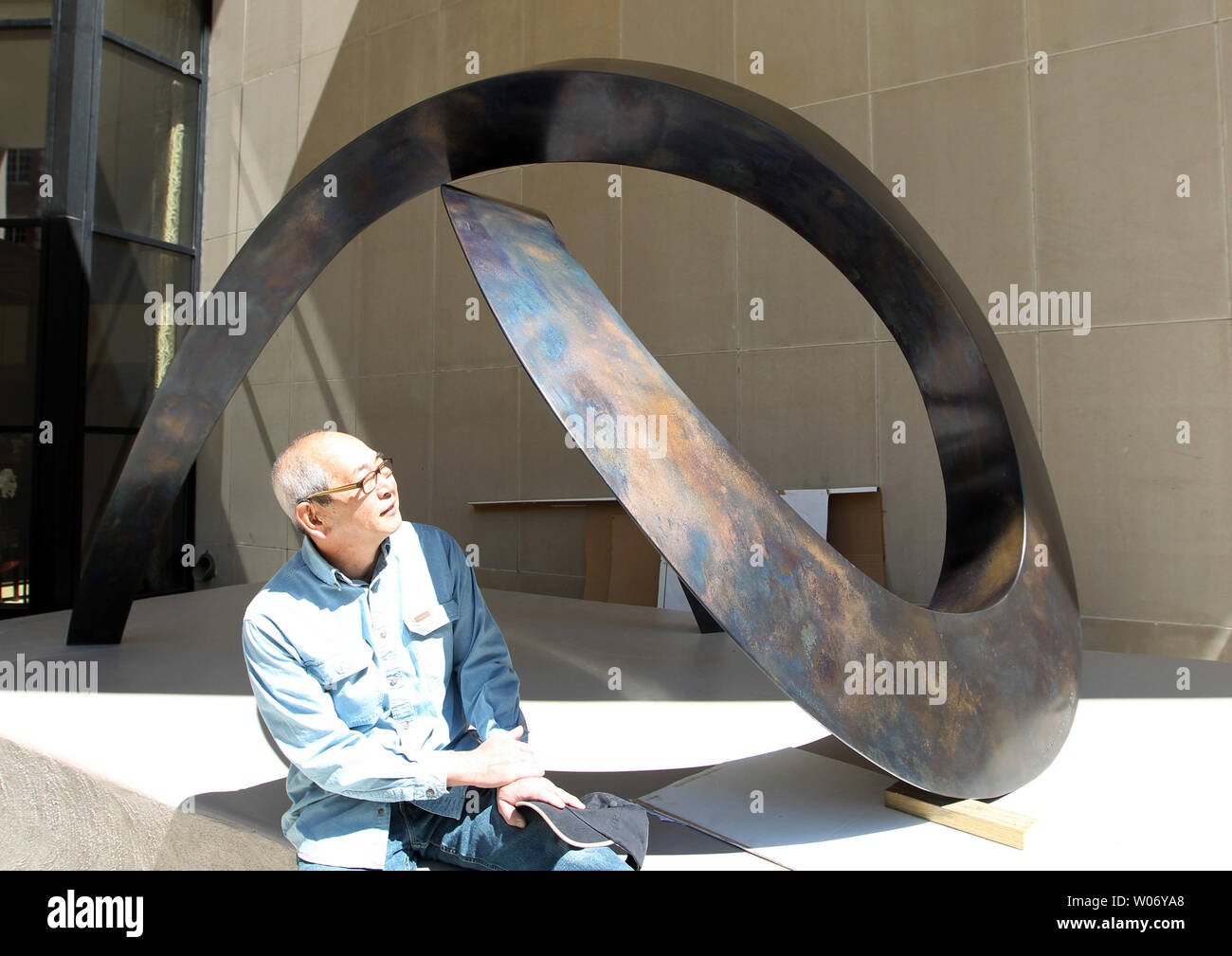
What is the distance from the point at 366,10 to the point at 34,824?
821 cm

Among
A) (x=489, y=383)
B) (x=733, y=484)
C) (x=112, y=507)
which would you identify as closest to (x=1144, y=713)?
(x=733, y=484)

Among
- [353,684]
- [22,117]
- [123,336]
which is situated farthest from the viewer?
[123,336]

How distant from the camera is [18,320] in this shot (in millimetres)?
7898

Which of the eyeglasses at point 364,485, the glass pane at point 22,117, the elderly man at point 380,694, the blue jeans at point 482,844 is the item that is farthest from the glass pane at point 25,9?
the blue jeans at point 482,844

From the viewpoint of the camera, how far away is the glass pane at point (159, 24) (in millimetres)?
8547

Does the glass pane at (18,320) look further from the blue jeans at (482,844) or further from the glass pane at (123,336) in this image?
the blue jeans at (482,844)

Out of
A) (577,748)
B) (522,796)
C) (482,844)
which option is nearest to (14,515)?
(577,748)

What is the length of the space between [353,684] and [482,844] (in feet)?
1.61

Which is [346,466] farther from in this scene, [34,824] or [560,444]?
[560,444]

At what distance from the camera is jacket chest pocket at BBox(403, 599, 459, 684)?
2188 mm

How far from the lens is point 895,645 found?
6.99 feet

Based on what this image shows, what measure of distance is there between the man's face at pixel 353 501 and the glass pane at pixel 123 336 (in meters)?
7.74

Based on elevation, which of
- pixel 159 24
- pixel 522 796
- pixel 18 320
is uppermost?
pixel 159 24

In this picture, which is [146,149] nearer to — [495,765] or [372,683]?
[372,683]
